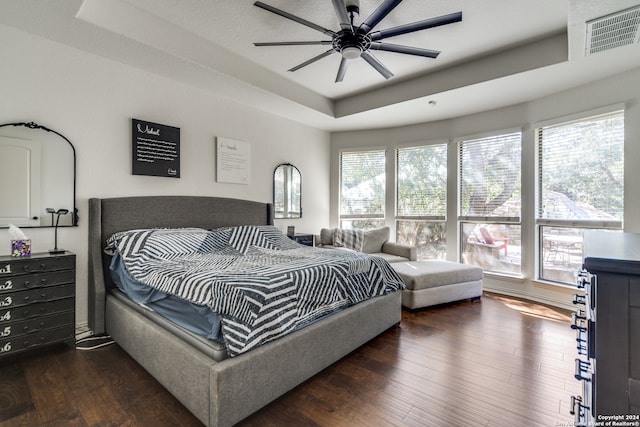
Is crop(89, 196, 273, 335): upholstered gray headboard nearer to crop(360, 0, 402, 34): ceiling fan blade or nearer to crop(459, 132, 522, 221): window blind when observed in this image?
crop(360, 0, 402, 34): ceiling fan blade

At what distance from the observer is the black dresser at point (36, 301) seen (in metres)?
2.14

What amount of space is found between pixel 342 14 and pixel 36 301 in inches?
120

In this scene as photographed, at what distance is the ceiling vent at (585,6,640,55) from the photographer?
7.15ft

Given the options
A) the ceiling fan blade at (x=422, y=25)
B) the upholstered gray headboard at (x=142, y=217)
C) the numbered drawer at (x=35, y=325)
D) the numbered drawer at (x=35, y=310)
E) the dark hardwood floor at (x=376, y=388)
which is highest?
the ceiling fan blade at (x=422, y=25)

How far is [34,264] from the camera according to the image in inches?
89.0

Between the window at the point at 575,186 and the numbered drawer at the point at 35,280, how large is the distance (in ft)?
16.7

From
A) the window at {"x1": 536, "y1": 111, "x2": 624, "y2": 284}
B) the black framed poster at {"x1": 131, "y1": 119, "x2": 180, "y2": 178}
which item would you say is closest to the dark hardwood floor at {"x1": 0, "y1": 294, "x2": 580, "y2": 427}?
the window at {"x1": 536, "y1": 111, "x2": 624, "y2": 284}

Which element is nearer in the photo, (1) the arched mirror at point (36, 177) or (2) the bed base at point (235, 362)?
(2) the bed base at point (235, 362)

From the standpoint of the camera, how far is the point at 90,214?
9.12 feet

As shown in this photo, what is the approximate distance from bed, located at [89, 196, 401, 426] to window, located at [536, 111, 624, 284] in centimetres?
243

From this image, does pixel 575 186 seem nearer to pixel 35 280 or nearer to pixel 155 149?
pixel 155 149

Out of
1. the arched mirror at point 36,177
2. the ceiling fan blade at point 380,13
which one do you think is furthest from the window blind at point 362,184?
the arched mirror at point 36,177

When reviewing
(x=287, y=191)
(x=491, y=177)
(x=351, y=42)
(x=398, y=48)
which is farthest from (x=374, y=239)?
(x=351, y=42)

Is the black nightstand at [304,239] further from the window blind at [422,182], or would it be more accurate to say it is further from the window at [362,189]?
the window blind at [422,182]
